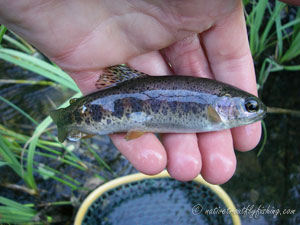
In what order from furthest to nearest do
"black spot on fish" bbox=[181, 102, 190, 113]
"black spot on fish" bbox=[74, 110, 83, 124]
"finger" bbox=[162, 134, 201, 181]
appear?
"black spot on fish" bbox=[74, 110, 83, 124], "black spot on fish" bbox=[181, 102, 190, 113], "finger" bbox=[162, 134, 201, 181]

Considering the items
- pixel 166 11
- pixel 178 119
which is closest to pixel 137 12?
pixel 166 11

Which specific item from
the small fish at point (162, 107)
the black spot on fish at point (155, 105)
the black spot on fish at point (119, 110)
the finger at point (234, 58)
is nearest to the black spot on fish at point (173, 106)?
the small fish at point (162, 107)

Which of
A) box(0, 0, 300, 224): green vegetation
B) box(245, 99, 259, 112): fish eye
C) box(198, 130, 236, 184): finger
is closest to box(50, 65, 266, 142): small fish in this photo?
box(245, 99, 259, 112): fish eye

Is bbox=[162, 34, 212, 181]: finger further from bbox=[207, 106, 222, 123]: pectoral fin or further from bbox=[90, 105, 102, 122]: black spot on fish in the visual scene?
bbox=[90, 105, 102, 122]: black spot on fish

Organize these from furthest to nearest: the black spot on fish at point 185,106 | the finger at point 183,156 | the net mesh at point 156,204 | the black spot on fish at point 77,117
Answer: the net mesh at point 156,204
the black spot on fish at point 77,117
the black spot on fish at point 185,106
the finger at point 183,156

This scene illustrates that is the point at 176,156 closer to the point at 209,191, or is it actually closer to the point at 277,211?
the point at 209,191

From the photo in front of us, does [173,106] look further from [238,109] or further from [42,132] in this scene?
[42,132]

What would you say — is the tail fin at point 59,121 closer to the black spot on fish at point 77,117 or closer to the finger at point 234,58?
the black spot on fish at point 77,117

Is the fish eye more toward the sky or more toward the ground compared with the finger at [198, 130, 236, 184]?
more toward the sky
